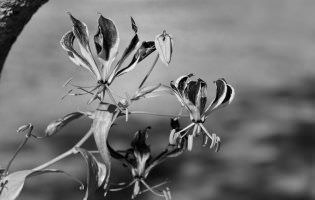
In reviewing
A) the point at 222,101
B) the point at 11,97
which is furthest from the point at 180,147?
the point at 11,97

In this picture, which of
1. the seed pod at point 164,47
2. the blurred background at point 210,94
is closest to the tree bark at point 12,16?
the seed pod at point 164,47

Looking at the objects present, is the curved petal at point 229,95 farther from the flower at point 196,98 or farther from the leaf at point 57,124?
the leaf at point 57,124

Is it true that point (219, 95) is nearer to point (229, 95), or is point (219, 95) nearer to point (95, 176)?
point (229, 95)

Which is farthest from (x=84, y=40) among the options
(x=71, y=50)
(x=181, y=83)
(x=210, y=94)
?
(x=210, y=94)

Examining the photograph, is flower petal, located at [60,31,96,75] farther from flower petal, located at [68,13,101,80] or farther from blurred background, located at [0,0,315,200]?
blurred background, located at [0,0,315,200]

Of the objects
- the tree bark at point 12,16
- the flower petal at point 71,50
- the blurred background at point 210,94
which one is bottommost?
the blurred background at point 210,94

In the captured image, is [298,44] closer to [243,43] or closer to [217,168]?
[243,43]

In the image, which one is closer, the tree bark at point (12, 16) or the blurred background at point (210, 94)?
the tree bark at point (12, 16)
